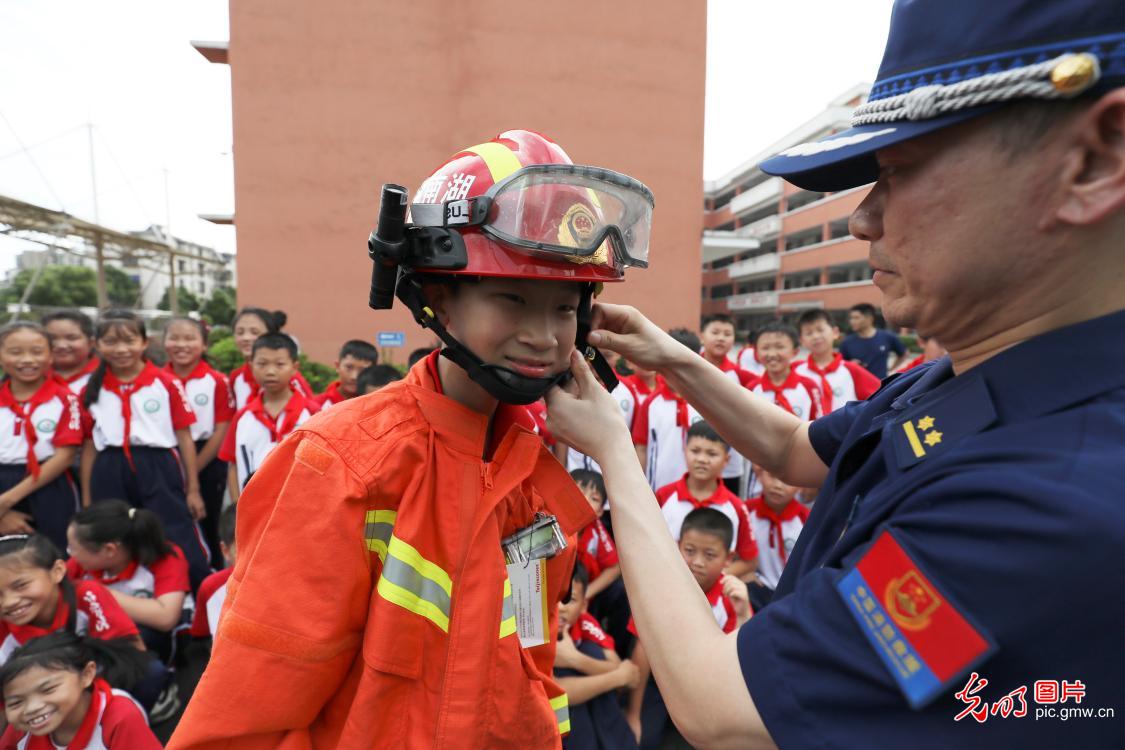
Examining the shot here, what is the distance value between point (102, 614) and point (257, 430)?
181 cm

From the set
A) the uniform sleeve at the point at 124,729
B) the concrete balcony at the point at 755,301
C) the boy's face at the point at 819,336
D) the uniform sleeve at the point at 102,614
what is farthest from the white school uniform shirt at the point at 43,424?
the concrete balcony at the point at 755,301

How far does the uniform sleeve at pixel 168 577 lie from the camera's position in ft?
13.7

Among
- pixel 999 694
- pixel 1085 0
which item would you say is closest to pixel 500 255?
pixel 1085 0

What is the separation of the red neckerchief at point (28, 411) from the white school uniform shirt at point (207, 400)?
1052mm

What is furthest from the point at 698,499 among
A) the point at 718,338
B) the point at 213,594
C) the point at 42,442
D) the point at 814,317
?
the point at 42,442

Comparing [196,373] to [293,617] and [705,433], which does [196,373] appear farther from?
[293,617]

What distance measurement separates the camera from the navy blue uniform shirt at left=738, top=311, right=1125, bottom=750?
33.3 inches

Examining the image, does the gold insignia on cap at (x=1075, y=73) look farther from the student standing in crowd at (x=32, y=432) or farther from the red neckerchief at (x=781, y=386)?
the student standing in crowd at (x=32, y=432)

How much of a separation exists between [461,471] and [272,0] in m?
17.8

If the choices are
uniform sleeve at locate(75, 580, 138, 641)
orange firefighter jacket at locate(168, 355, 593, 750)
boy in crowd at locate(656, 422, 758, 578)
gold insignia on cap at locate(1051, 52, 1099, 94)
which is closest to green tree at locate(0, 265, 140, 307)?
uniform sleeve at locate(75, 580, 138, 641)

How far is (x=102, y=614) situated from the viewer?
3.58 m

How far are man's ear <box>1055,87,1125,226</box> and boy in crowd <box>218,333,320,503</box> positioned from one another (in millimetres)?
4994

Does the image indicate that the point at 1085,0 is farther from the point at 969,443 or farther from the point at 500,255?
the point at 500,255

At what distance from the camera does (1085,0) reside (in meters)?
0.90
